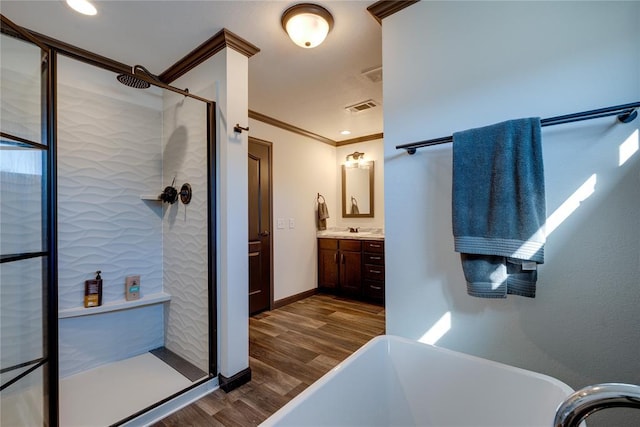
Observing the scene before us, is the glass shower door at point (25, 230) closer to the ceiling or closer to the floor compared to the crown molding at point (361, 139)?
closer to the floor

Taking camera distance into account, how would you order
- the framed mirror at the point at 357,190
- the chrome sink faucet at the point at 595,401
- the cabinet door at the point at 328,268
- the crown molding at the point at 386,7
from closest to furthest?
the chrome sink faucet at the point at 595,401
the crown molding at the point at 386,7
the cabinet door at the point at 328,268
the framed mirror at the point at 357,190

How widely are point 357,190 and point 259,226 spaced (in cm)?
181

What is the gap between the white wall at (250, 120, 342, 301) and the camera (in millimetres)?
3607

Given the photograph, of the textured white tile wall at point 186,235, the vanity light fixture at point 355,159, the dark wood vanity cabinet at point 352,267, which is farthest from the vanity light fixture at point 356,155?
the textured white tile wall at point 186,235

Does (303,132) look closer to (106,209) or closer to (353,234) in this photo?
(353,234)

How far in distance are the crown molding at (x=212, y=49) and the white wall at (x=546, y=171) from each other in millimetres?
1042

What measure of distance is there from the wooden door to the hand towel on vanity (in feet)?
8.35

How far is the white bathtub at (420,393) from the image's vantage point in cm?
92

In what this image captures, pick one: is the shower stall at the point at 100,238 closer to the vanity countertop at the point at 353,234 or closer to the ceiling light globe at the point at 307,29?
the ceiling light globe at the point at 307,29

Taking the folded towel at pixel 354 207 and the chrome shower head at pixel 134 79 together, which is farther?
the folded towel at pixel 354 207

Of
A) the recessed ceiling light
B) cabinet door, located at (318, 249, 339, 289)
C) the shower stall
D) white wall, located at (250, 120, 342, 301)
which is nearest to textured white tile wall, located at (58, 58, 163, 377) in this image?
the shower stall

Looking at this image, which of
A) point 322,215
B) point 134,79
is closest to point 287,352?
point 322,215

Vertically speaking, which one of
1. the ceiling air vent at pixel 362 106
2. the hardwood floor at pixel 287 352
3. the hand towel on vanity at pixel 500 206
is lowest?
the hardwood floor at pixel 287 352

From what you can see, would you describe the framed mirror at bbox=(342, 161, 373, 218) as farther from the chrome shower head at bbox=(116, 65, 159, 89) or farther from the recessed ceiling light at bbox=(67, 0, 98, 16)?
the recessed ceiling light at bbox=(67, 0, 98, 16)
